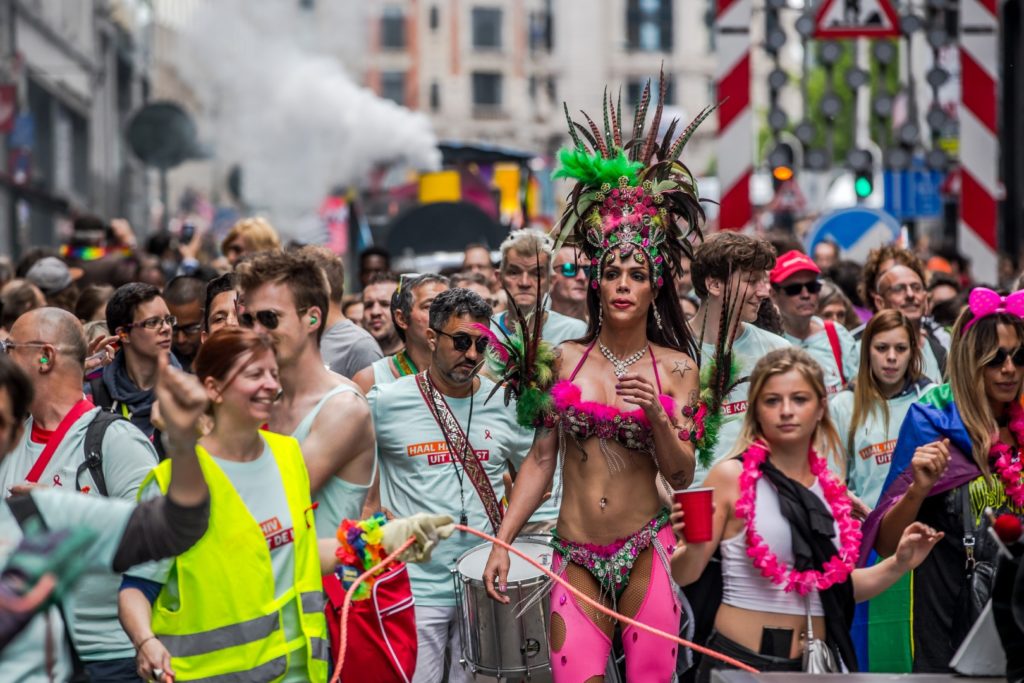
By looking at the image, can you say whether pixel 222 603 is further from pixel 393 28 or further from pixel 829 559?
pixel 393 28

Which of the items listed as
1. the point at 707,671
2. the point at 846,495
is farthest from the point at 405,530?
the point at 846,495

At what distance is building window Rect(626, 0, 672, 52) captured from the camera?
80.2 m

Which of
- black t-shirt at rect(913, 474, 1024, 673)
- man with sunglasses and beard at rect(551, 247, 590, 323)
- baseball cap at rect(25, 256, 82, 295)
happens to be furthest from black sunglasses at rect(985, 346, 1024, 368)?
baseball cap at rect(25, 256, 82, 295)

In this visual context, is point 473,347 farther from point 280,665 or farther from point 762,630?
point 280,665

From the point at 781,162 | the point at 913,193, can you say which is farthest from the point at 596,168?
the point at 913,193

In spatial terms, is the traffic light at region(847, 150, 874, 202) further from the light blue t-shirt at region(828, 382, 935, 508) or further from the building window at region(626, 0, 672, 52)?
the building window at region(626, 0, 672, 52)

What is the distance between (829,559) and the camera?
512 centimetres

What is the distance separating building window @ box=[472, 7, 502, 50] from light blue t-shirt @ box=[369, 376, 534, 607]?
240 feet

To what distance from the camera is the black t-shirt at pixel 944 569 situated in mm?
5520

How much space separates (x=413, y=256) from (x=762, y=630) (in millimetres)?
13339

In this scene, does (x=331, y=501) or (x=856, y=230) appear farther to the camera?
(x=856, y=230)

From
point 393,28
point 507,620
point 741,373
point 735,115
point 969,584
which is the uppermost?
point 393,28

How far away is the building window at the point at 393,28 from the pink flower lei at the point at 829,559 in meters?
72.4

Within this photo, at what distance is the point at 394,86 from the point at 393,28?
2.78 meters
